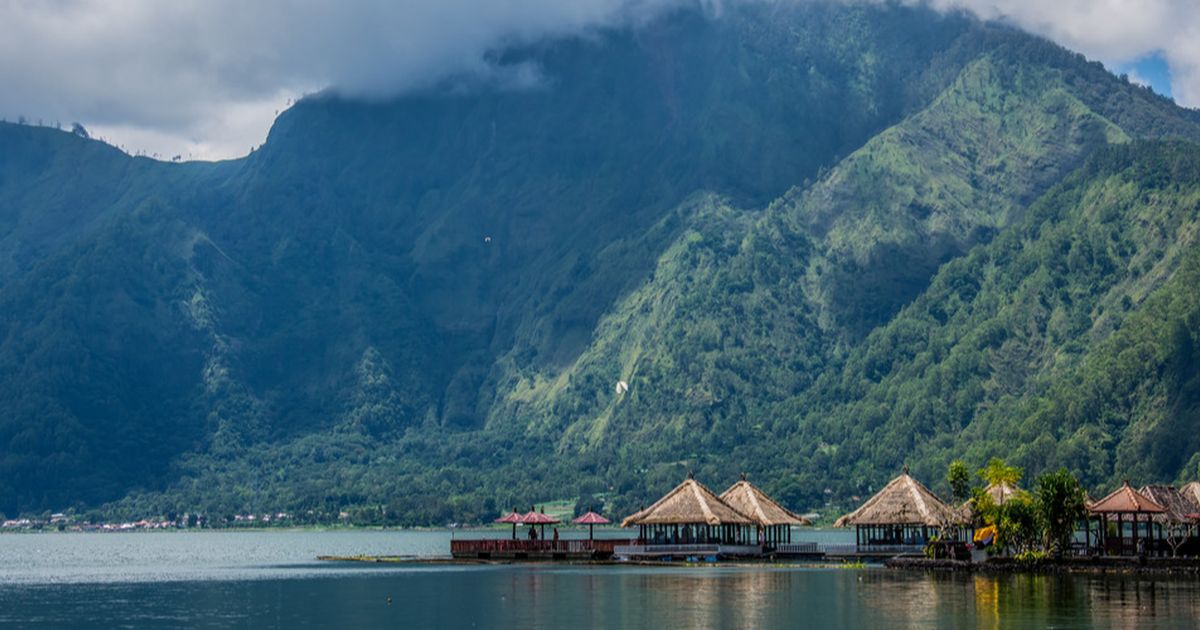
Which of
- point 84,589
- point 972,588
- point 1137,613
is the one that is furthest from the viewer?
point 84,589

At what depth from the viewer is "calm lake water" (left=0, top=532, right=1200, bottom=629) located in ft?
301

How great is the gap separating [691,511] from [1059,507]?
34.4 meters

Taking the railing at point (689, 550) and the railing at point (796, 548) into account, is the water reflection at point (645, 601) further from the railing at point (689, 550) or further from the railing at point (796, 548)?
the railing at point (796, 548)

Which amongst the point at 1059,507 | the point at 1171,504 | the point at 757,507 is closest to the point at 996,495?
the point at 1059,507

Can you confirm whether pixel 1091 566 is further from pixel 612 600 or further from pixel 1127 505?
pixel 612 600

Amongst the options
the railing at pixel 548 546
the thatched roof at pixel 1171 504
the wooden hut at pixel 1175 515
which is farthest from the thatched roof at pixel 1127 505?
the railing at pixel 548 546

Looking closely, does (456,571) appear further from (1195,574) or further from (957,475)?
(1195,574)

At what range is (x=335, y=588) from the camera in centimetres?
12694

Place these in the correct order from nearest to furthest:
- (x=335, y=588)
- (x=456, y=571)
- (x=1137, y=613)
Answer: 1. (x=1137, y=613)
2. (x=335, y=588)
3. (x=456, y=571)

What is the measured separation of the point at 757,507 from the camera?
15100 centimetres

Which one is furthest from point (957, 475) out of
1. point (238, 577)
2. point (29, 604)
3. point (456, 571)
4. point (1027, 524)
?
point (29, 604)

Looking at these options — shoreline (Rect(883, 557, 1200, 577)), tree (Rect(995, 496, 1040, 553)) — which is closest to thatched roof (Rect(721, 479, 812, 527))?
shoreline (Rect(883, 557, 1200, 577))

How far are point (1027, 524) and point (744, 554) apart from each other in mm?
30329

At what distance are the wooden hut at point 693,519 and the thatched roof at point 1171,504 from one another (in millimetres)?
35918
